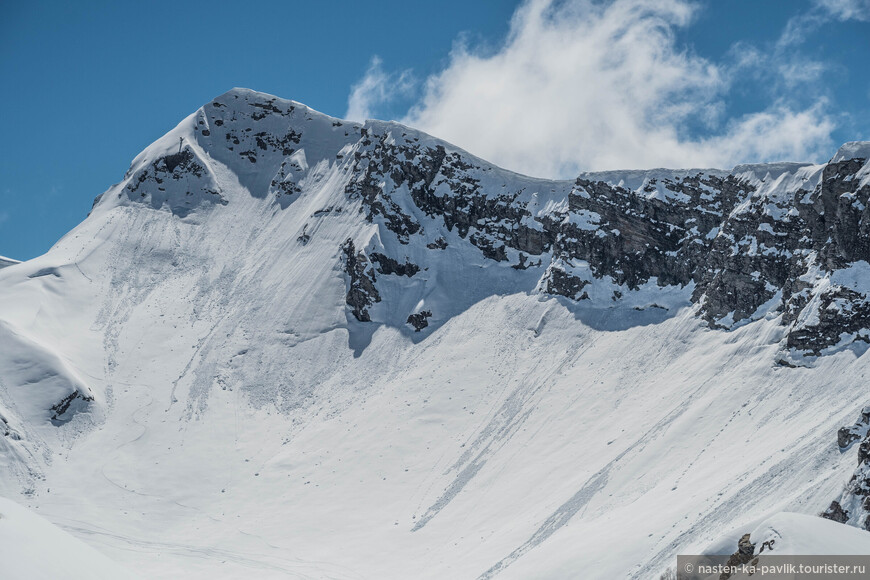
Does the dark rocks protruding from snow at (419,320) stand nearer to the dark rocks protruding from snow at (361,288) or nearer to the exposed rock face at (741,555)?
the dark rocks protruding from snow at (361,288)

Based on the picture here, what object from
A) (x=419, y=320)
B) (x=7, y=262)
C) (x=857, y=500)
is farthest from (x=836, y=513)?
(x=7, y=262)

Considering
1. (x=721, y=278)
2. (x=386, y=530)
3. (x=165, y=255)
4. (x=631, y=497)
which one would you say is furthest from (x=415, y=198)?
(x=631, y=497)

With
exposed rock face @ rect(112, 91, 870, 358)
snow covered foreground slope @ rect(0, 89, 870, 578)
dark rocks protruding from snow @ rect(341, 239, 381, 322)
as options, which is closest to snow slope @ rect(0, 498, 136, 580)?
snow covered foreground slope @ rect(0, 89, 870, 578)

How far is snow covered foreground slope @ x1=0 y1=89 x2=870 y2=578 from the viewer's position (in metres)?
59.8

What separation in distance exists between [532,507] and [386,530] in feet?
40.5

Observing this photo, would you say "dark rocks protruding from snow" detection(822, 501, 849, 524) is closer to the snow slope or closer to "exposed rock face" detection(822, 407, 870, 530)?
"exposed rock face" detection(822, 407, 870, 530)

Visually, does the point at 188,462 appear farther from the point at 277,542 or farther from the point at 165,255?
the point at 165,255

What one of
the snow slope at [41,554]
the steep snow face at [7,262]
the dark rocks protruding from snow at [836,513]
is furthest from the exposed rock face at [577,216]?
the snow slope at [41,554]

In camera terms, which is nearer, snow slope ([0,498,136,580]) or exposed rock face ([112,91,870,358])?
snow slope ([0,498,136,580])

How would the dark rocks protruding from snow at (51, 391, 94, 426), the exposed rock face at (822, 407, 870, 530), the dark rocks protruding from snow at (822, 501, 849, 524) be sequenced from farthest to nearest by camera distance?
the dark rocks protruding from snow at (51, 391, 94, 426) → the dark rocks protruding from snow at (822, 501, 849, 524) → the exposed rock face at (822, 407, 870, 530)

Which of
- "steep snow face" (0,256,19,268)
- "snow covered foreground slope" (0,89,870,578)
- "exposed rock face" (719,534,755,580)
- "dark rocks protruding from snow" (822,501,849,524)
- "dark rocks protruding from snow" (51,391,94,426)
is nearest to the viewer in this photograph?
"exposed rock face" (719,534,755,580)

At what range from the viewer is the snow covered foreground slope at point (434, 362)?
59844 millimetres

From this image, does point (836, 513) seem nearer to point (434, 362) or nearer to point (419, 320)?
point (434, 362)

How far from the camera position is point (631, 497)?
190 ft
